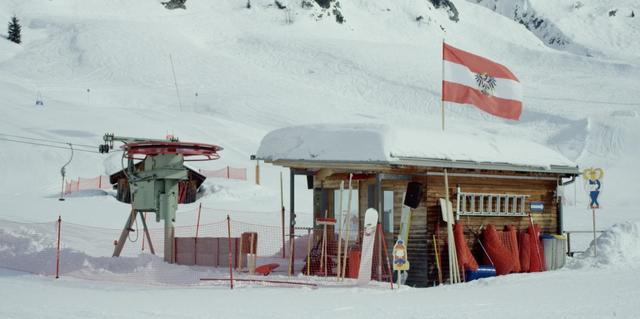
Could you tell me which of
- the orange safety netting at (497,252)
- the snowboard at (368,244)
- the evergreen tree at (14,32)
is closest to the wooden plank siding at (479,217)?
Answer: the orange safety netting at (497,252)

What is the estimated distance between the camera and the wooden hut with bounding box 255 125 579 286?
17031 mm

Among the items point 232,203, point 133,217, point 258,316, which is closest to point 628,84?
point 232,203

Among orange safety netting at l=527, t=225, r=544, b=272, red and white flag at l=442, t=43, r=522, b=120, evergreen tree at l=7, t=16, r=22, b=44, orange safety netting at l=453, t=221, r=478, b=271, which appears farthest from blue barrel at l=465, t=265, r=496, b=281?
evergreen tree at l=7, t=16, r=22, b=44

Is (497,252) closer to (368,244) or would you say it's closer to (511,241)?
(511,241)

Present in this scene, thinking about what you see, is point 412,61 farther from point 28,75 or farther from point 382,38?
point 28,75

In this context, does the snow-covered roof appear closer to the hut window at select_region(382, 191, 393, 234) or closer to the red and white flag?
the red and white flag

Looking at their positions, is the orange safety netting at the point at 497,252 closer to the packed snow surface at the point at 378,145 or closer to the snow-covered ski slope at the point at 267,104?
the snow-covered ski slope at the point at 267,104

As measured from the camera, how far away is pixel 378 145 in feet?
54.5

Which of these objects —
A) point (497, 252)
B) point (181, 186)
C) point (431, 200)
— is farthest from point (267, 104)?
point (431, 200)

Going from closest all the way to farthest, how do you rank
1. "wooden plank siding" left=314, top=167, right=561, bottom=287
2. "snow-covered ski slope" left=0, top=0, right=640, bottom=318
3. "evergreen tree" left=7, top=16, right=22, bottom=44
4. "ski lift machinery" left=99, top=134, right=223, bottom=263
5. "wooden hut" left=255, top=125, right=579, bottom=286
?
"snow-covered ski slope" left=0, top=0, right=640, bottom=318, "wooden hut" left=255, top=125, right=579, bottom=286, "wooden plank siding" left=314, top=167, right=561, bottom=287, "ski lift machinery" left=99, top=134, right=223, bottom=263, "evergreen tree" left=7, top=16, right=22, bottom=44

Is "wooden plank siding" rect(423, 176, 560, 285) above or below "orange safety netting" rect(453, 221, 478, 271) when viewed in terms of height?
above

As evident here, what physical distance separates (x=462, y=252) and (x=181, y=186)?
52.2ft

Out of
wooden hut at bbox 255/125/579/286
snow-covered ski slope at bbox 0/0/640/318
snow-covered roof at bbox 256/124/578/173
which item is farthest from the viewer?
wooden hut at bbox 255/125/579/286

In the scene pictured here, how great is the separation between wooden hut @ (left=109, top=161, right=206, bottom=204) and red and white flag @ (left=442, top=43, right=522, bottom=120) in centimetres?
1400
